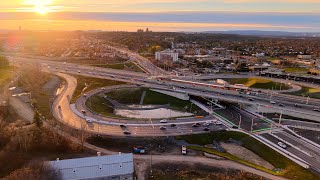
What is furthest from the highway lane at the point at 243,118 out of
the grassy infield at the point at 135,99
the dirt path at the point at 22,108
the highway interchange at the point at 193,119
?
the dirt path at the point at 22,108

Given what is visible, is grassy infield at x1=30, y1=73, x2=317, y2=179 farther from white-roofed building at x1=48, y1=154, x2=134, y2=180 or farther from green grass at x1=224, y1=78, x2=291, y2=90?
green grass at x1=224, y1=78, x2=291, y2=90

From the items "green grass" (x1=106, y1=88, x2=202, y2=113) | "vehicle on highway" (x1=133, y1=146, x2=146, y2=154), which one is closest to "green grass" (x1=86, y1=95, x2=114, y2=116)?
"green grass" (x1=106, y1=88, x2=202, y2=113)

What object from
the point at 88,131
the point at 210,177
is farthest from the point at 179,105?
the point at 210,177

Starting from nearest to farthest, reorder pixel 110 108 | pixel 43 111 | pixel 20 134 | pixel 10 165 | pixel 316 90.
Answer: pixel 10 165 < pixel 20 134 < pixel 43 111 < pixel 110 108 < pixel 316 90

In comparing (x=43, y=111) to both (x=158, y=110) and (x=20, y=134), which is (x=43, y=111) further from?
(x=158, y=110)

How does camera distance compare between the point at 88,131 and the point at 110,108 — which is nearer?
the point at 88,131

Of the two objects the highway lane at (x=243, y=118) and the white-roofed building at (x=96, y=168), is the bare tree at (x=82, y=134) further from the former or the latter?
the highway lane at (x=243, y=118)
